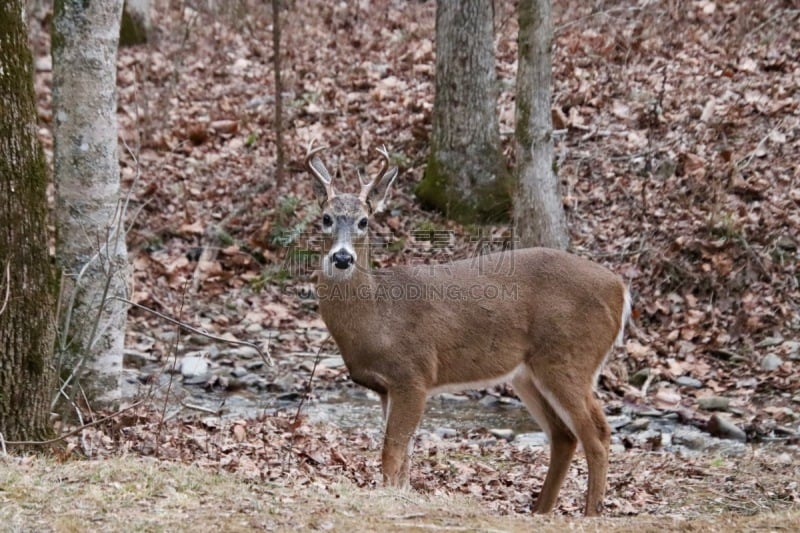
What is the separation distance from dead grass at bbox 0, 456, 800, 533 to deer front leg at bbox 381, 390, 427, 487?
0.83 m

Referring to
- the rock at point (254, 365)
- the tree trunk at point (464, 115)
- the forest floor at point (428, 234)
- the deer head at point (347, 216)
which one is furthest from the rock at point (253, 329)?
the deer head at point (347, 216)

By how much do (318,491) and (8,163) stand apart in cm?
225

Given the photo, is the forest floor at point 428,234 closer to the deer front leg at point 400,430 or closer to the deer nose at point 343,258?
the deer front leg at point 400,430

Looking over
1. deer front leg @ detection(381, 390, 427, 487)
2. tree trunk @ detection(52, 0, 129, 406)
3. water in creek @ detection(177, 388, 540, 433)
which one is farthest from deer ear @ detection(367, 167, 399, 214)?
water in creek @ detection(177, 388, 540, 433)

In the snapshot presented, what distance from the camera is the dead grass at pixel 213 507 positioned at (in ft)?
14.4

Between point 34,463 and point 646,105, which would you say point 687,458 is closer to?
point 34,463

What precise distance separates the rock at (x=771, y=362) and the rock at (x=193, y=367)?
16.1 feet

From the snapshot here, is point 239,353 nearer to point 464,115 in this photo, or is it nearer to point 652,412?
point 652,412

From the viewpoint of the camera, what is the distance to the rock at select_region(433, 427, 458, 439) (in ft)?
26.4

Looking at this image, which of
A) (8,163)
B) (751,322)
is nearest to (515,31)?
(751,322)

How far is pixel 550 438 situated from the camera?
664 cm

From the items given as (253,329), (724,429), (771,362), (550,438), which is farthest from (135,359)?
(771,362)

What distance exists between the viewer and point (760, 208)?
10.7m

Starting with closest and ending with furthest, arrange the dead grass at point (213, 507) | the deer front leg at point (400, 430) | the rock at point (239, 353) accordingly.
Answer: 1. the dead grass at point (213, 507)
2. the deer front leg at point (400, 430)
3. the rock at point (239, 353)
